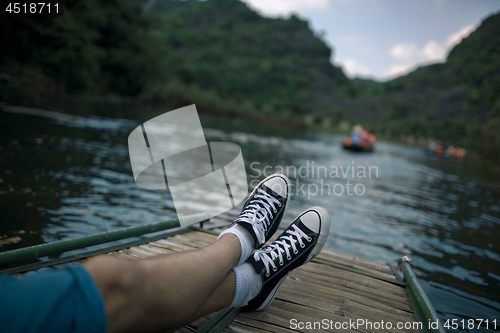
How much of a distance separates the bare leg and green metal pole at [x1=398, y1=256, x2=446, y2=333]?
3.64 ft

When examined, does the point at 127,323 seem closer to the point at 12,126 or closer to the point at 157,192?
the point at 157,192

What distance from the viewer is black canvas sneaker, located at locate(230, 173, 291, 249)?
5.77 feet

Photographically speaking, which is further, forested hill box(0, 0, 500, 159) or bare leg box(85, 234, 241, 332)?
forested hill box(0, 0, 500, 159)

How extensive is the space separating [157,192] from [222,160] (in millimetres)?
4810

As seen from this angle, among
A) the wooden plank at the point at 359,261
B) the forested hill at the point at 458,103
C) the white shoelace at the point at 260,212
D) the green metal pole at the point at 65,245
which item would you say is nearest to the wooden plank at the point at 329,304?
the white shoelace at the point at 260,212

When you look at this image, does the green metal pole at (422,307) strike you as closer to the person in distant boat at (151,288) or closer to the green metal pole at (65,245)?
the person in distant boat at (151,288)

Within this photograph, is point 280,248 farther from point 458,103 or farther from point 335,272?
point 458,103

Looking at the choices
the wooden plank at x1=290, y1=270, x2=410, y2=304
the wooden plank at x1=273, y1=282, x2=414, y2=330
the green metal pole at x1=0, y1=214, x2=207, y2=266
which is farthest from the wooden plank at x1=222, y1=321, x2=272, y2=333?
the green metal pole at x1=0, y1=214, x2=207, y2=266

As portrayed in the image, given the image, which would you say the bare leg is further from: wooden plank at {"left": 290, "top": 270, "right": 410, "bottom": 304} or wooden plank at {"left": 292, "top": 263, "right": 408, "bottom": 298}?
wooden plank at {"left": 292, "top": 263, "right": 408, "bottom": 298}

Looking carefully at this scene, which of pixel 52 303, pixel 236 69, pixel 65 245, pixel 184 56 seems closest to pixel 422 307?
pixel 52 303

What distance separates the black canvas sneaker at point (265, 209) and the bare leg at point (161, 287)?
14.8 inches

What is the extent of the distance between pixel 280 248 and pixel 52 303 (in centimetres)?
114

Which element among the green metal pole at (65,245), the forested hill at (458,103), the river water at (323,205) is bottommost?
the river water at (323,205)

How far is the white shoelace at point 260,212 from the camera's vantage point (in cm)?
179
